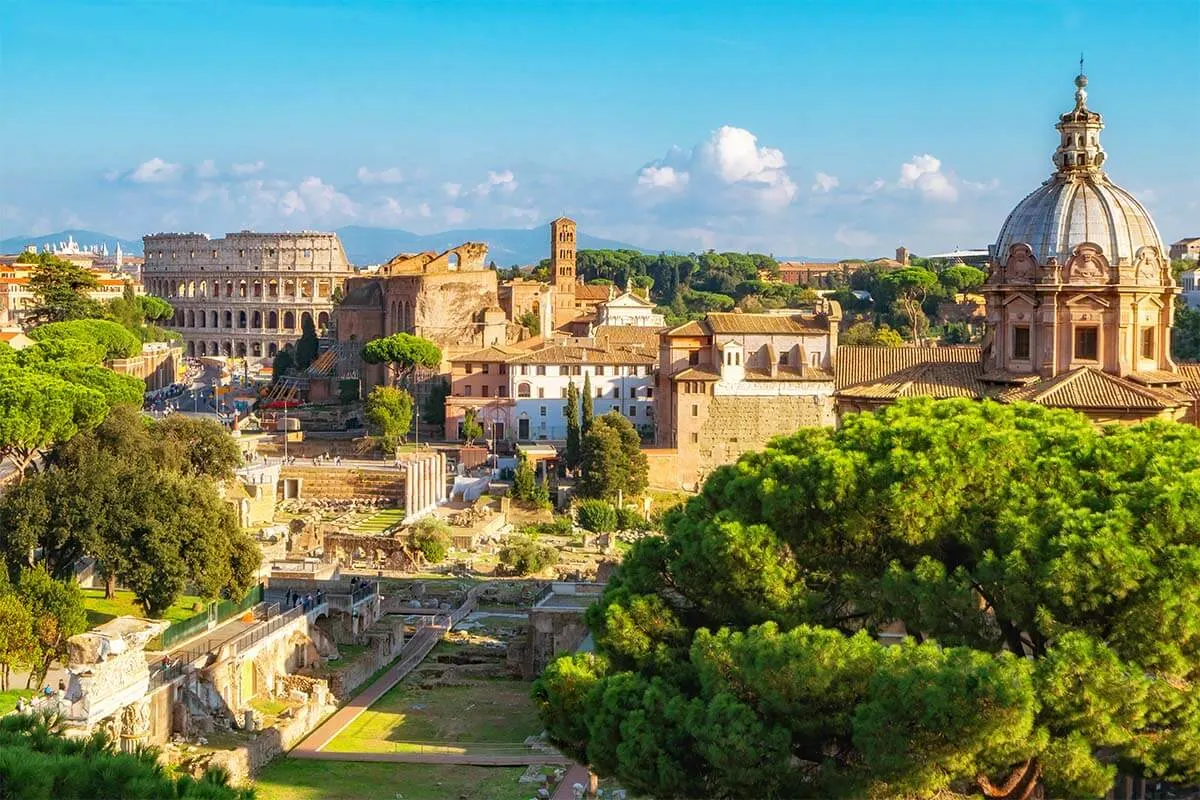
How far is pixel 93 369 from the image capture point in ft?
120

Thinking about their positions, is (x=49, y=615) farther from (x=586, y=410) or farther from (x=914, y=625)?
(x=586, y=410)

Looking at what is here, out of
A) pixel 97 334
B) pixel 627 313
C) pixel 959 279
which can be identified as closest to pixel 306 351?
pixel 97 334

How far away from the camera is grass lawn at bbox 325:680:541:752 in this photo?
69.5 feet

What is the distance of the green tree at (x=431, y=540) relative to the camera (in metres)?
35.1

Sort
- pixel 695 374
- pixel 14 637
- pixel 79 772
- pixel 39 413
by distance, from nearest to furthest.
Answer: pixel 79 772
pixel 14 637
pixel 39 413
pixel 695 374

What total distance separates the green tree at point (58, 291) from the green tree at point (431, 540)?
2775 cm

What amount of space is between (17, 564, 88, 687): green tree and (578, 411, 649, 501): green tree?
20.9 metres

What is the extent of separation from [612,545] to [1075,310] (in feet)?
45.4

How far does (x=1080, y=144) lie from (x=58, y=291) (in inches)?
1636

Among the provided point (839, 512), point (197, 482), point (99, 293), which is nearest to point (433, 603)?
point (197, 482)

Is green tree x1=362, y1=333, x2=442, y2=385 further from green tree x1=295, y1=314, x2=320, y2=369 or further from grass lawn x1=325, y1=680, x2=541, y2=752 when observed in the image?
grass lawn x1=325, y1=680, x2=541, y2=752

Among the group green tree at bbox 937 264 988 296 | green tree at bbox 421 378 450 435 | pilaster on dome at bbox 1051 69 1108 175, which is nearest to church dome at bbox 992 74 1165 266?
pilaster on dome at bbox 1051 69 1108 175

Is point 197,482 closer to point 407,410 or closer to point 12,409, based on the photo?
point 12,409

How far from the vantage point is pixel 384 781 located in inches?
752
